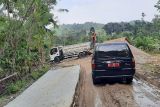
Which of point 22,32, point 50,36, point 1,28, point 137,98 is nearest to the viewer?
point 137,98

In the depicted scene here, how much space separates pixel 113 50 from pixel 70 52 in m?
29.0

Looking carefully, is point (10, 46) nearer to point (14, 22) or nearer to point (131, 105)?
point (14, 22)

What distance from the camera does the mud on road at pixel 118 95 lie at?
14203mm

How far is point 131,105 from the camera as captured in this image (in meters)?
13.6

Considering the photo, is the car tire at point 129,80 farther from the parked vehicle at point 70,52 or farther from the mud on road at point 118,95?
the parked vehicle at point 70,52

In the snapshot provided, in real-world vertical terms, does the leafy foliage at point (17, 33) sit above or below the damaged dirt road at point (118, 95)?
above

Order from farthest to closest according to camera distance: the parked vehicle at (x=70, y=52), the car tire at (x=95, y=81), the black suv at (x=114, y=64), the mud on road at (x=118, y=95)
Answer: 1. the parked vehicle at (x=70, y=52)
2. the car tire at (x=95, y=81)
3. the black suv at (x=114, y=64)
4. the mud on road at (x=118, y=95)

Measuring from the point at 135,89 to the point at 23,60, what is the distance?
44.7 feet

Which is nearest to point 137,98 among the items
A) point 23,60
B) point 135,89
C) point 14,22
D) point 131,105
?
point 131,105

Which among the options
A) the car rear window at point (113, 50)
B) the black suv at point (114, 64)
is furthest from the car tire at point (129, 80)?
the car rear window at point (113, 50)

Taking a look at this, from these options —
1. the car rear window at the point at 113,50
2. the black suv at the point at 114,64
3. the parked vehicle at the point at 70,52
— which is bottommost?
the parked vehicle at the point at 70,52

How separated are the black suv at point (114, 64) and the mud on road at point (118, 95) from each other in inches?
18.3

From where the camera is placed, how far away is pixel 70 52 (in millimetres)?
48438

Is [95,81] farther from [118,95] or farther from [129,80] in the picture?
[118,95]
